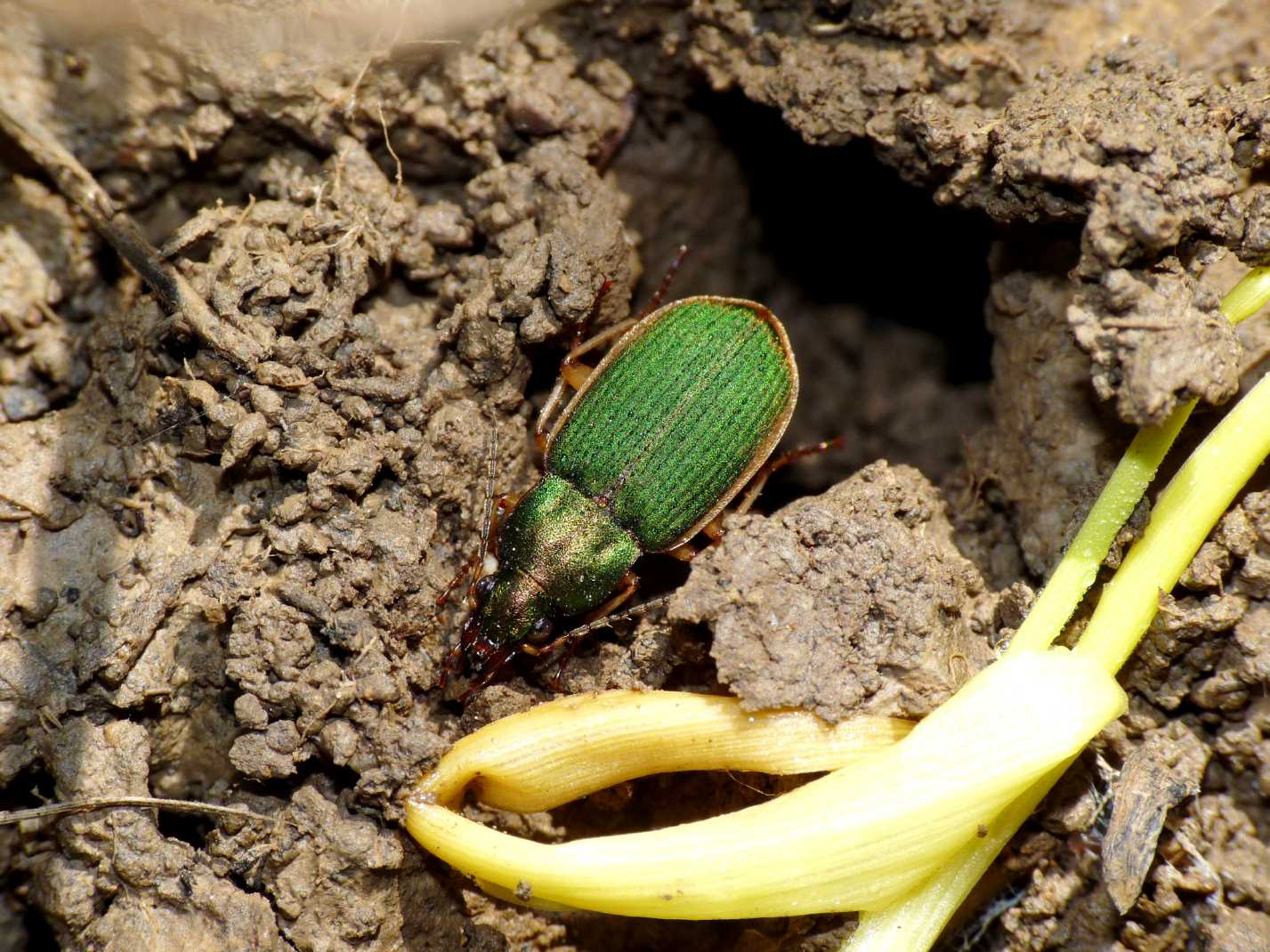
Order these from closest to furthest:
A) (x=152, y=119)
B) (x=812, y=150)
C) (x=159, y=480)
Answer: (x=159, y=480)
(x=152, y=119)
(x=812, y=150)

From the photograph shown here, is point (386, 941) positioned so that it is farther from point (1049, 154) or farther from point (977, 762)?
point (1049, 154)

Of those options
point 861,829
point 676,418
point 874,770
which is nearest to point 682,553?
point 676,418

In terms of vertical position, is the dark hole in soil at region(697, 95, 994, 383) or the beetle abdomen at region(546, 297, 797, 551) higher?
the dark hole in soil at region(697, 95, 994, 383)

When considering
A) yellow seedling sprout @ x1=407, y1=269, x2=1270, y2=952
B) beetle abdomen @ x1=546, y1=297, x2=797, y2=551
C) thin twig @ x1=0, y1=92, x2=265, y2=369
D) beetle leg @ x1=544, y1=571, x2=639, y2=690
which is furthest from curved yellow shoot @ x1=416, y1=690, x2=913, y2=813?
thin twig @ x1=0, y1=92, x2=265, y2=369

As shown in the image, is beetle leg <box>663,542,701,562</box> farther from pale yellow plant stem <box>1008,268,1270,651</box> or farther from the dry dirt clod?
pale yellow plant stem <box>1008,268,1270,651</box>

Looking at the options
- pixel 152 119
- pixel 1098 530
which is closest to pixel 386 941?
pixel 1098 530

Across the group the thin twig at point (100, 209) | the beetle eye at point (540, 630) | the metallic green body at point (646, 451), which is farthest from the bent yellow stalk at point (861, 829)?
the thin twig at point (100, 209)
